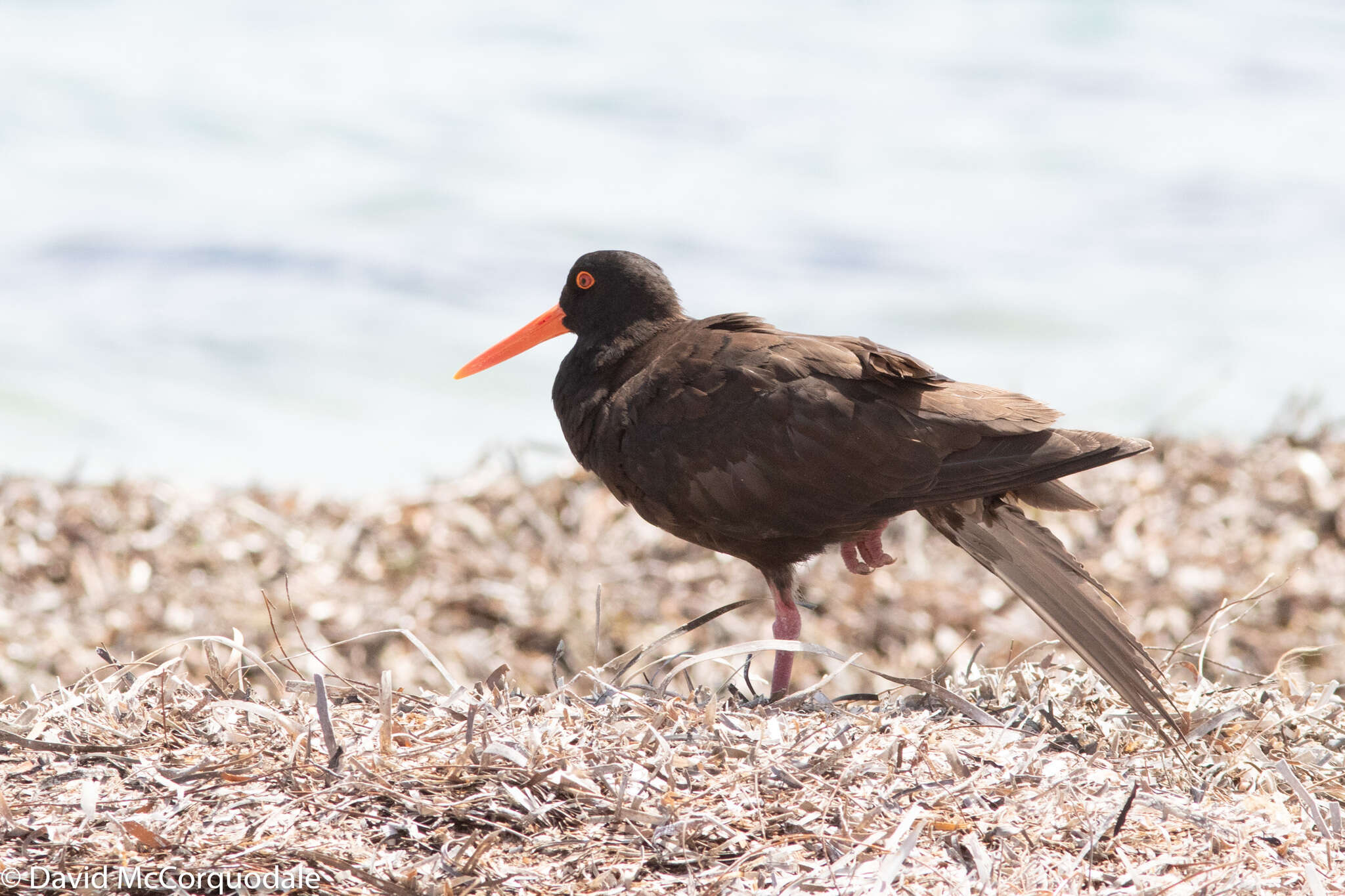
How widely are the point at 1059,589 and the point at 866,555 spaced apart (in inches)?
36.9

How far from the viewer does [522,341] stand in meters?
5.67

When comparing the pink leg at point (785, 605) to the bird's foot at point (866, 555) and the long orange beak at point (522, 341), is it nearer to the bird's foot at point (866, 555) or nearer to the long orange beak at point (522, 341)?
the bird's foot at point (866, 555)

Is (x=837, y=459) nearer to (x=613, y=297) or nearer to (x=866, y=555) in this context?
(x=866, y=555)

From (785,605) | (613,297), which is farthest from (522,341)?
(785,605)

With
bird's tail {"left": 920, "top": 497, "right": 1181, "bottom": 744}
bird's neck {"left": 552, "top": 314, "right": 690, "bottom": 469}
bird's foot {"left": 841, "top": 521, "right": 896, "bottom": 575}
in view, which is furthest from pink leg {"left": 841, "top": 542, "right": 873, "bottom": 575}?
bird's neck {"left": 552, "top": 314, "right": 690, "bottom": 469}

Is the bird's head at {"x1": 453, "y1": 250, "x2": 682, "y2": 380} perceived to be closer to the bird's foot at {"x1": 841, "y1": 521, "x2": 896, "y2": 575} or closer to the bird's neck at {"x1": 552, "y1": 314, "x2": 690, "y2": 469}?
the bird's neck at {"x1": 552, "y1": 314, "x2": 690, "y2": 469}

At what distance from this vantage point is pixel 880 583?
785 cm

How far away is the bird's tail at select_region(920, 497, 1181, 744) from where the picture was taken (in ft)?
11.7

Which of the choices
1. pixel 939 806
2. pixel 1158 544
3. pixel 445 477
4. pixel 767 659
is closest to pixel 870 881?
pixel 939 806

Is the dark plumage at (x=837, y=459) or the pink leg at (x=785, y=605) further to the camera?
the pink leg at (x=785, y=605)

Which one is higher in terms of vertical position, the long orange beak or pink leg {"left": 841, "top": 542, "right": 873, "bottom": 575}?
the long orange beak

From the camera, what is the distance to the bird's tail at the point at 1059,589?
3570 mm

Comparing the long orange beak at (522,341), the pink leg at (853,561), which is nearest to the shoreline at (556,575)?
the long orange beak at (522,341)

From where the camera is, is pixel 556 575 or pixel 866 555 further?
pixel 556 575
